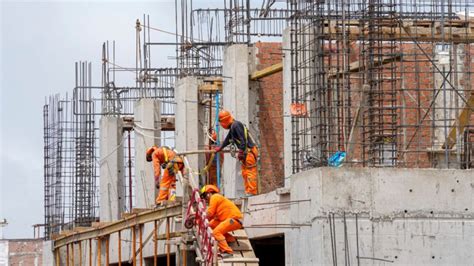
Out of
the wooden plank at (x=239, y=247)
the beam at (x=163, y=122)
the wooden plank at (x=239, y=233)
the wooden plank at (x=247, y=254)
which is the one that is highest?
the beam at (x=163, y=122)

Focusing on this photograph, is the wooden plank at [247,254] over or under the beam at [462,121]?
under

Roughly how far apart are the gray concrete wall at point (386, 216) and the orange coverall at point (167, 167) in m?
5.98

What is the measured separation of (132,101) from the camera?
37.8 meters

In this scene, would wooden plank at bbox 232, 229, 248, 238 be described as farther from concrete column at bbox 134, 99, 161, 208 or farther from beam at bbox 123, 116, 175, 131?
beam at bbox 123, 116, 175, 131

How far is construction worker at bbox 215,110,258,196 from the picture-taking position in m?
24.7

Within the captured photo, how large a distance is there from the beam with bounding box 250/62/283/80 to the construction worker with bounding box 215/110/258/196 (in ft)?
6.62

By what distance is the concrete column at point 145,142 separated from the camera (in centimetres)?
3341

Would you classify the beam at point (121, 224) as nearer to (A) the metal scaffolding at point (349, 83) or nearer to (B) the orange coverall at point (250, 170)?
(B) the orange coverall at point (250, 170)

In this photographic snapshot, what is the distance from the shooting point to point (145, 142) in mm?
33750

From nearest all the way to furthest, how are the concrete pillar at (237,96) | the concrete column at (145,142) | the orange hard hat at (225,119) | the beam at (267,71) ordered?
1. the orange hard hat at (225,119)
2. the beam at (267,71)
3. the concrete pillar at (237,96)
4. the concrete column at (145,142)

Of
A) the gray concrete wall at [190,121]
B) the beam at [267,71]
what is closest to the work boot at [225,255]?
the beam at [267,71]

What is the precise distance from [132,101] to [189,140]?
715 cm

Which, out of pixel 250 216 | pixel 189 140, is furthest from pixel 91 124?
pixel 250 216

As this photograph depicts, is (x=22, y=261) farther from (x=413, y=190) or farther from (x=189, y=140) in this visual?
(x=413, y=190)
